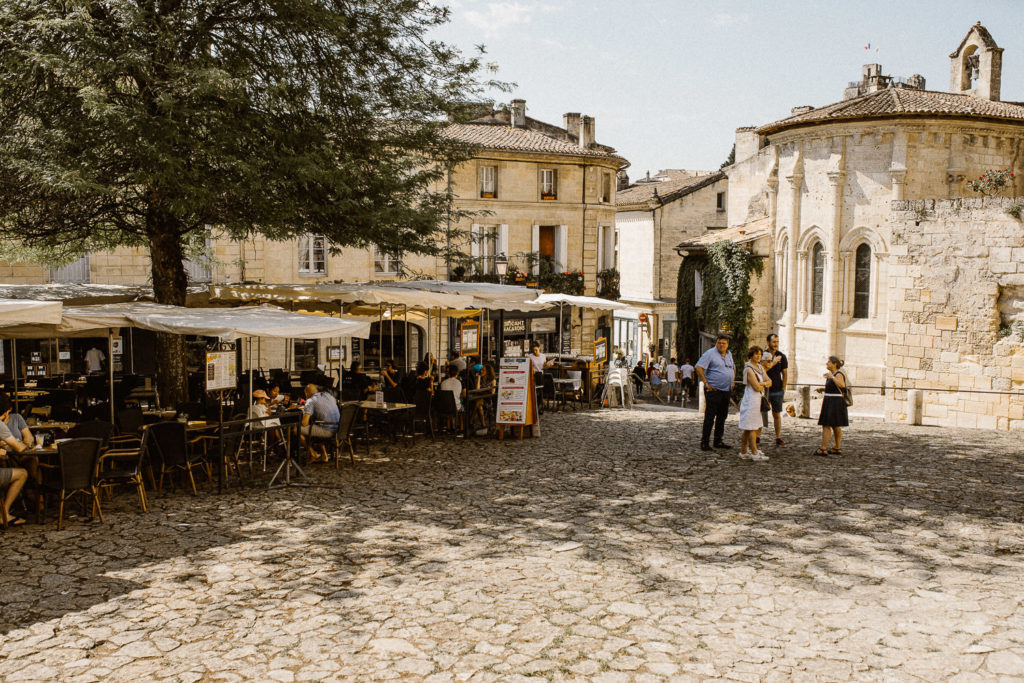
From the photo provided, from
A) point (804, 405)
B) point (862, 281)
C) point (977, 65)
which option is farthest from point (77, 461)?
point (977, 65)

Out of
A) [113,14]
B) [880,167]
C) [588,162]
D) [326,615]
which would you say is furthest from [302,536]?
[588,162]

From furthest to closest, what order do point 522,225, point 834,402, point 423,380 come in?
point 522,225, point 423,380, point 834,402

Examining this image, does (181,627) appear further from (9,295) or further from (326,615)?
(9,295)

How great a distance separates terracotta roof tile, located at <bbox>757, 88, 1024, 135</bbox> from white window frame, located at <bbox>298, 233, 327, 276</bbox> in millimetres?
15072

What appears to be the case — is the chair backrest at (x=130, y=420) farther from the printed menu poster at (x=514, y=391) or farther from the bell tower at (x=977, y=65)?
the bell tower at (x=977, y=65)

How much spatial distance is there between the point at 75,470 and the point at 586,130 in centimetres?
3263

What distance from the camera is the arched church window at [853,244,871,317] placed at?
2720cm

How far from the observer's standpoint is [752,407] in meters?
12.2

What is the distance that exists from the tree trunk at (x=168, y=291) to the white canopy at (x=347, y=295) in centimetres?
104

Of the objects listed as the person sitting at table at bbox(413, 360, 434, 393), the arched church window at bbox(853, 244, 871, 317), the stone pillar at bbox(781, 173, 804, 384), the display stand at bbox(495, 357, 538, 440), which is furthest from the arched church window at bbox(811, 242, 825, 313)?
the display stand at bbox(495, 357, 538, 440)

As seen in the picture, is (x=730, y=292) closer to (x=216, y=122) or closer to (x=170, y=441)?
(x=216, y=122)

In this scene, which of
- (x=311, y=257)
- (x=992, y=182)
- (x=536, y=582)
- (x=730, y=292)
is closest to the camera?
(x=536, y=582)

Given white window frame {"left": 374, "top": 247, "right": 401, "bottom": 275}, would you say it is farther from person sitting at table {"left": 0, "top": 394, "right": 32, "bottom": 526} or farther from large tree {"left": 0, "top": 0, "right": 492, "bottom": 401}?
person sitting at table {"left": 0, "top": 394, "right": 32, "bottom": 526}

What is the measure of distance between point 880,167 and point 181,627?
83.6 ft
